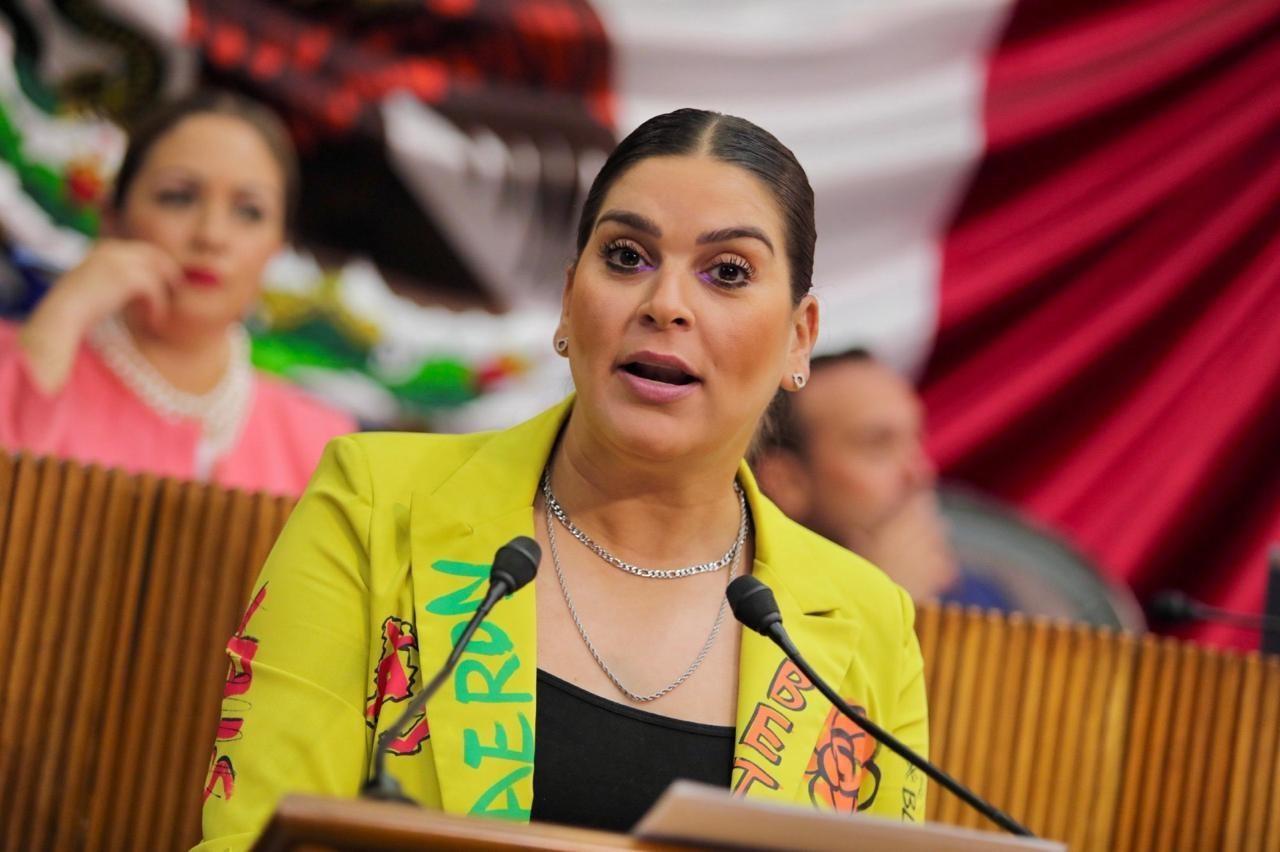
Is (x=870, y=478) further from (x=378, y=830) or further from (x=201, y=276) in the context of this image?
(x=378, y=830)

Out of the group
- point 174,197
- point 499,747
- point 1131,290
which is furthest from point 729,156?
point 1131,290

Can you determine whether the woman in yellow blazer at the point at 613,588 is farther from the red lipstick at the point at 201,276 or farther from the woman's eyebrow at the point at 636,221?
the red lipstick at the point at 201,276

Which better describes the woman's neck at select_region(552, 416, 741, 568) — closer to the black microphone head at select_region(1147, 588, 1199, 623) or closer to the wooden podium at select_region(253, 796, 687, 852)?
the wooden podium at select_region(253, 796, 687, 852)

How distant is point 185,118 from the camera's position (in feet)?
10.9

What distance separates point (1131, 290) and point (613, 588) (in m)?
2.36

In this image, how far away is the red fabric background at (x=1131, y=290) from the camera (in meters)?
3.84

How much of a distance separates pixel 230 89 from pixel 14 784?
60.8 inches

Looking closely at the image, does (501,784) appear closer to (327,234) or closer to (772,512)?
(772,512)

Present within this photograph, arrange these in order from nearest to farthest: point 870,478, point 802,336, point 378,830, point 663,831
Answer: point 378,830 < point 663,831 < point 802,336 < point 870,478

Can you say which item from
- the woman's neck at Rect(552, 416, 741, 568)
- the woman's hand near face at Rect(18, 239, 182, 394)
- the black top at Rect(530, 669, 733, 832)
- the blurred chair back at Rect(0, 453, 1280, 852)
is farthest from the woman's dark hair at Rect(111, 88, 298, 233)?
the black top at Rect(530, 669, 733, 832)

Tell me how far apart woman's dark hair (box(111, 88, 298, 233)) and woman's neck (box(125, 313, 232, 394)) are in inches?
10.7

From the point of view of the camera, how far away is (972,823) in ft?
9.09

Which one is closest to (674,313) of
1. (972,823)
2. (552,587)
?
(552,587)

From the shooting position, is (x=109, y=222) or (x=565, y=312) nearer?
(x=565, y=312)
